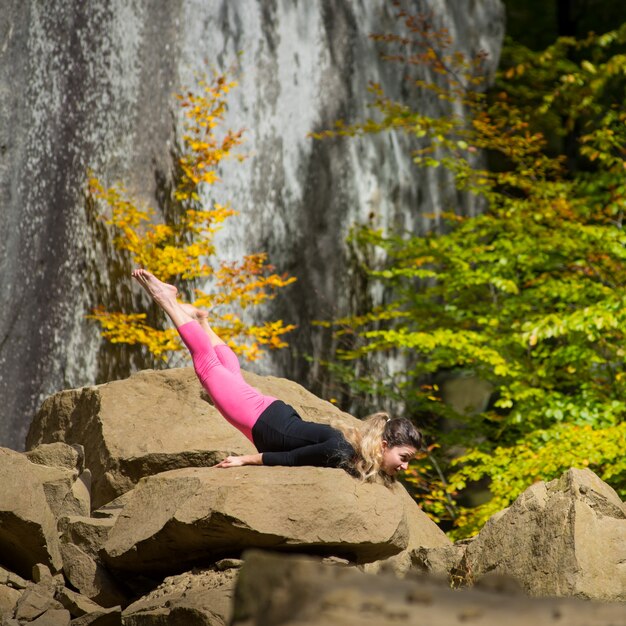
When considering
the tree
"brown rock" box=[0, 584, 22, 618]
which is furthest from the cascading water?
"brown rock" box=[0, 584, 22, 618]

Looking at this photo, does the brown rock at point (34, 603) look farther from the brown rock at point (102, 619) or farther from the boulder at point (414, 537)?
the boulder at point (414, 537)

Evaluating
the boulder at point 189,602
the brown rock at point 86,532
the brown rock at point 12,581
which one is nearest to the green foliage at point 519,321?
the boulder at point 189,602

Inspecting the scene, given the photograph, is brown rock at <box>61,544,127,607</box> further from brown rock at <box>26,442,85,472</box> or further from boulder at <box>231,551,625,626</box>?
boulder at <box>231,551,625,626</box>

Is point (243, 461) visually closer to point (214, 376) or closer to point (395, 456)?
point (214, 376)

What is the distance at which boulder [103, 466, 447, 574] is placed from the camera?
4.71 m

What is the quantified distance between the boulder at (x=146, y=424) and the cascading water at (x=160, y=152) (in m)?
1.97

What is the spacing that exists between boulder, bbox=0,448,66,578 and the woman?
100cm

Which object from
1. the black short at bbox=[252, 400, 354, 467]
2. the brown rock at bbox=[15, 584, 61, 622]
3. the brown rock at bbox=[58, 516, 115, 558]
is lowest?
the brown rock at bbox=[15, 584, 61, 622]

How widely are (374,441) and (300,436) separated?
16.5 inches

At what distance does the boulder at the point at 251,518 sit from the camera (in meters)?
4.71

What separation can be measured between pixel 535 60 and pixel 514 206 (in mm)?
4075

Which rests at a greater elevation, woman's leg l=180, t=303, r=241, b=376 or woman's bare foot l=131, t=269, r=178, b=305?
woman's bare foot l=131, t=269, r=178, b=305

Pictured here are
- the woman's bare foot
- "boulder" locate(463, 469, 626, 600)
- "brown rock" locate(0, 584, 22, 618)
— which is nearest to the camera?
"brown rock" locate(0, 584, 22, 618)

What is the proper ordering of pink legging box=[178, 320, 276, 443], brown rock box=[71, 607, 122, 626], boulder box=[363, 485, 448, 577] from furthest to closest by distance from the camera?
boulder box=[363, 485, 448, 577] < pink legging box=[178, 320, 276, 443] < brown rock box=[71, 607, 122, 626]
